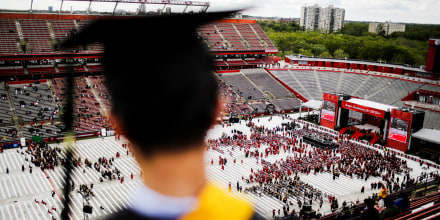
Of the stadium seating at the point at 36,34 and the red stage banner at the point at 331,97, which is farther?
the stadium seating at the point at 36,34

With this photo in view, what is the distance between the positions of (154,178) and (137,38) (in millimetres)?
556

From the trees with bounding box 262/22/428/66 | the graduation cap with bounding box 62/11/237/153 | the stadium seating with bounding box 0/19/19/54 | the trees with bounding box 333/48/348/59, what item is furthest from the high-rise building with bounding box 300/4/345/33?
the graduation cap with bounding box 62/11/237/153

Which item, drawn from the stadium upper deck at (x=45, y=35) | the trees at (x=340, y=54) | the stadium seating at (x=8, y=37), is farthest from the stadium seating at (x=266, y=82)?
the stadium seating at (x=8, y=37)

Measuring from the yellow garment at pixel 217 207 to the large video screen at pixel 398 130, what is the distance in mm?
30497

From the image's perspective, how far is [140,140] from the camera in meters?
1.25

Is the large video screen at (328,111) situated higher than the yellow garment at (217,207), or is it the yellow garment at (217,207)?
the yellow garment at (217,207)

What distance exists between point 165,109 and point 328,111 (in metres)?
34.8

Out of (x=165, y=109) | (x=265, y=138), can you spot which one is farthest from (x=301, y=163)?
(x=165, y=109)

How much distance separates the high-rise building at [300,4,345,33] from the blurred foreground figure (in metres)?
147

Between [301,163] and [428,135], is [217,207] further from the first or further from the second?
[428,135]

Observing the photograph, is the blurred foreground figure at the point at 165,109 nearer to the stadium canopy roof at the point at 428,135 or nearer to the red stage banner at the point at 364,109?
the stadium canopy roof at the point at 428,135

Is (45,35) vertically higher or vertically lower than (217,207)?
higher

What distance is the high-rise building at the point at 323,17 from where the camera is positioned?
458ft

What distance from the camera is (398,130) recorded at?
92.3 feet
